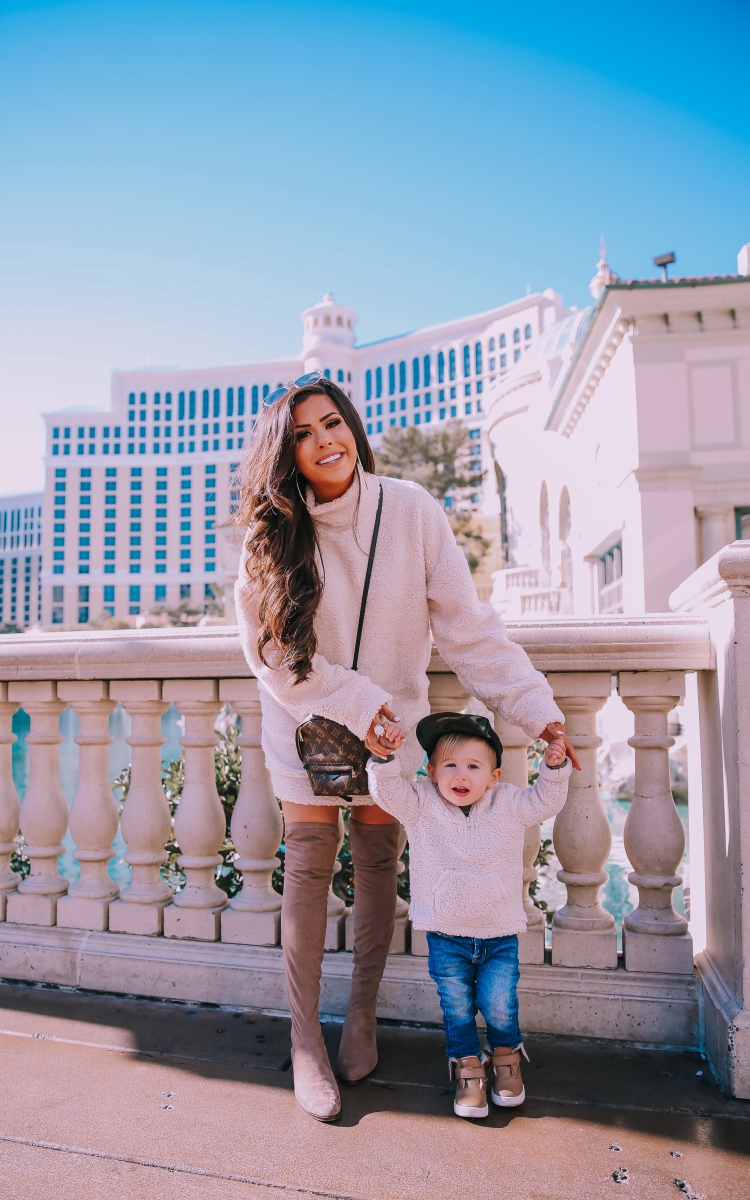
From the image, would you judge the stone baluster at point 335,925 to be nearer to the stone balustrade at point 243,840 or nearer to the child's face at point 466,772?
the stone balustrade at point 243,840

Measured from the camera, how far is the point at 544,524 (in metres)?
22.3

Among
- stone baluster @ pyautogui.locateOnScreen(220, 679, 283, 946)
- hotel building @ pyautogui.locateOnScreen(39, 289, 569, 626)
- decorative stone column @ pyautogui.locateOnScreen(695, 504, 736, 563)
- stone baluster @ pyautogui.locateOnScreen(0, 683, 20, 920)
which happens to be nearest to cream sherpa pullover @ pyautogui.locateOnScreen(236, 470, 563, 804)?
stone baluster @ pyautogui.locateOnScreen(220, 679, 283, 946)

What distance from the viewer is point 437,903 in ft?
6.80

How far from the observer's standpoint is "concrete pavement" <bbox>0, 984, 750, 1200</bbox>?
5.52 feet

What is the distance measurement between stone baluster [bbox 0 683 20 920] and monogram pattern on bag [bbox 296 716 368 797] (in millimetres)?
1378

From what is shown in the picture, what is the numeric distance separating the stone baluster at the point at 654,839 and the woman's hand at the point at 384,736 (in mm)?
772

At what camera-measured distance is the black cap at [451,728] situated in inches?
82.4

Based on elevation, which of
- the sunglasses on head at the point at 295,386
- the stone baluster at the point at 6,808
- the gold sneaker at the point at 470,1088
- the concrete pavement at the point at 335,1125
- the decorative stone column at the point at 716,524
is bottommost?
the concrete pavement at the point at 335,1125

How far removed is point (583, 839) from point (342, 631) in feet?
3.13

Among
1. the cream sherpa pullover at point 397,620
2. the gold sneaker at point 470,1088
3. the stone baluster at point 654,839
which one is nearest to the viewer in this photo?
the gold sneaker at point 470,1088

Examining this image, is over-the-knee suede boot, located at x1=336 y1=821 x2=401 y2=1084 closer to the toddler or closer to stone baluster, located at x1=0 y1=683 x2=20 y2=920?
the toddler

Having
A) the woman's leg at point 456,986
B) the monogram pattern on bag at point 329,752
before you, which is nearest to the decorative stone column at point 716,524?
the woman's leg at point 456,986

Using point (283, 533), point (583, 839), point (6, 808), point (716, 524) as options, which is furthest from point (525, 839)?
point (716, 524)

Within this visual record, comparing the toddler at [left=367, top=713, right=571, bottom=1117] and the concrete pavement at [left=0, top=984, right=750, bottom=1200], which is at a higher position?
the toddler at [left=367, top=713, right=571, bottom=1117]
